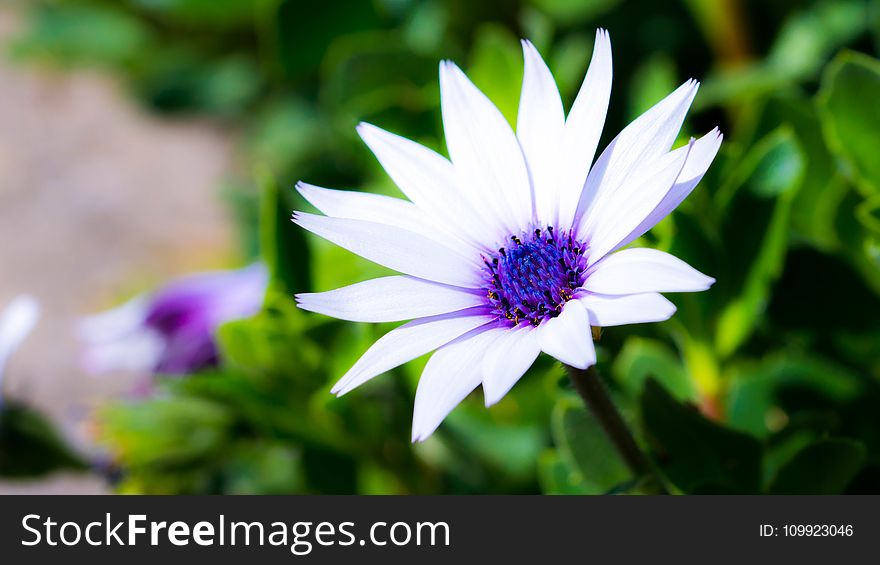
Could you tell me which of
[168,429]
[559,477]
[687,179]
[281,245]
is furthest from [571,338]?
[168,429]

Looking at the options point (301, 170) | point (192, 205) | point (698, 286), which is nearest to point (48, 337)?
point (192, 205)

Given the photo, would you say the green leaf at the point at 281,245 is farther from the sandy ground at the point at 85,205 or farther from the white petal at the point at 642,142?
the sandy ground at the point at 85,205

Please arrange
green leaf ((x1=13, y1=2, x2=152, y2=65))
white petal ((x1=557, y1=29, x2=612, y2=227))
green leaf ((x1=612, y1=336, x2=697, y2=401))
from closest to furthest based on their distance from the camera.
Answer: white petal ((x1=557, y1=29, x2=612, y2=227))
green leaf ((x1=612, y1=336, x2=697, y2=401))
green leaf ((x1=13, y1=2, x2=152, y2=65))

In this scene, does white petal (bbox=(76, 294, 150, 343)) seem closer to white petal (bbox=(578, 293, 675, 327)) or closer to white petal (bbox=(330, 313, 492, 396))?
white petal (bbox=(330, 313, 492, 396))

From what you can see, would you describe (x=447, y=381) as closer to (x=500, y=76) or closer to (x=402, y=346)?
(x=402, y=346)

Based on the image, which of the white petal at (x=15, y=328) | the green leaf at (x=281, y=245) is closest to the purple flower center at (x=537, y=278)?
the green leaf at (x=281, y=245)

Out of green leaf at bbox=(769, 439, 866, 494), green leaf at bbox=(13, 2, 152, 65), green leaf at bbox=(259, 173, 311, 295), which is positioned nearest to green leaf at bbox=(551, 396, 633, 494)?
green leaf at bbox=(769, 439, 866, 494)
